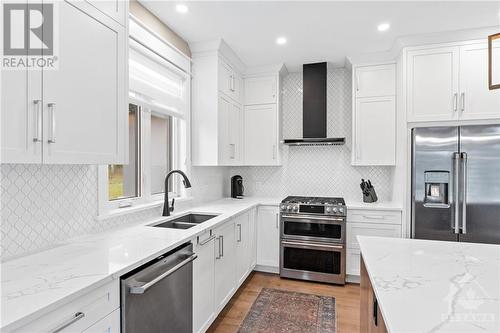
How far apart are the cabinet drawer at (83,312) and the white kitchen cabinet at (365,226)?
2.69 m

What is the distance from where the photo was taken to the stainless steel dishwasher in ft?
4.34

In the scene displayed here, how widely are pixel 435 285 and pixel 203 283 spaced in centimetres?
154

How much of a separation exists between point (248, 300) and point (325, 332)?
848 millimetres

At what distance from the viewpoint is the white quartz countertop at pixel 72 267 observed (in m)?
0.94

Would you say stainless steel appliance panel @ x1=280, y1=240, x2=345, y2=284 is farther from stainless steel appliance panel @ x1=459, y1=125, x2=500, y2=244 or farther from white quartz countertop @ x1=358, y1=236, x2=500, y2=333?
white quartz countertop @ x1=358, y1=236, x2=500, y2=333

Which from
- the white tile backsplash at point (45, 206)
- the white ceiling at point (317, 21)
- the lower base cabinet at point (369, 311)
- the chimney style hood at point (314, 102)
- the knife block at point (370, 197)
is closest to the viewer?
the lower base cabinet at point (369, 311)

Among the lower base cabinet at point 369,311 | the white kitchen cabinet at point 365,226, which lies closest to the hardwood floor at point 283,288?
the white kitchen cabinet at point 365,226

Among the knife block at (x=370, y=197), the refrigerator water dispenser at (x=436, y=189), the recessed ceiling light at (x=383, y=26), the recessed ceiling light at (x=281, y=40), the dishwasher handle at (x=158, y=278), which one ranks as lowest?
the dishwasher handle at (x=158, y=278)

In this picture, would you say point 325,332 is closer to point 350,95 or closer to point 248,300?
point 248,300

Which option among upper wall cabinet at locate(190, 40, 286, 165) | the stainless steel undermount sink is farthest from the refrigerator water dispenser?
the stainless steel undermount sink

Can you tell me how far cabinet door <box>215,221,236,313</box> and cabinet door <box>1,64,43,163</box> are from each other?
149cm

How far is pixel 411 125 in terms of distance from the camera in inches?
120

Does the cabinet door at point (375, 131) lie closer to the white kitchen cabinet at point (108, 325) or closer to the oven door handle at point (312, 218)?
the oven door handle at point (312, 218)

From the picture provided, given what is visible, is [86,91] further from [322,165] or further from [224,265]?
[322,165]
